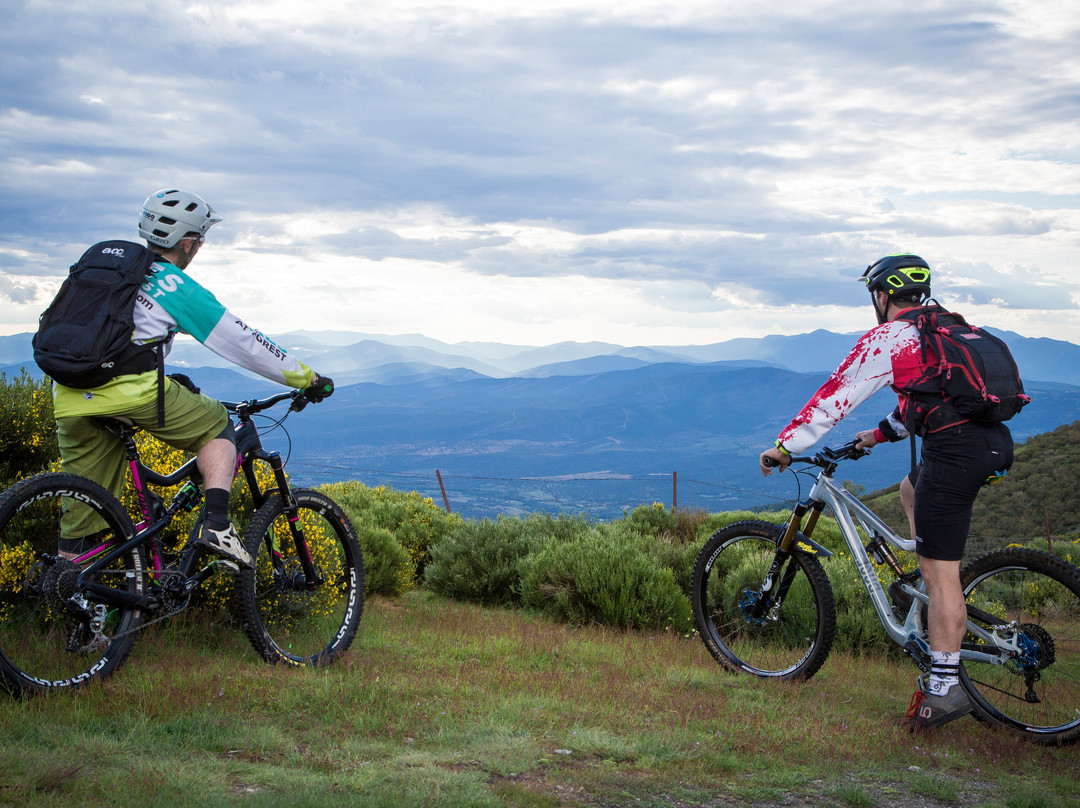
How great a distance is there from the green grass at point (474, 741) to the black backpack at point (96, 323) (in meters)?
1.59

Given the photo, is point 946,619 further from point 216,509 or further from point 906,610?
point 216,509

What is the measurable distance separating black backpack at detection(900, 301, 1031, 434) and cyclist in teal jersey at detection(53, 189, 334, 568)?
3.29 meters

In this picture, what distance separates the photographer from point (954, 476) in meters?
4.62

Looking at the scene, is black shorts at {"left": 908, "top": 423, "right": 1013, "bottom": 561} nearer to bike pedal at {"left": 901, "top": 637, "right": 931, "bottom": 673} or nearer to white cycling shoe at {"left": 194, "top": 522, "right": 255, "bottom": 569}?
bike pedal at {"left": 901, "top": 637, "right": 931, "bottom": 673}

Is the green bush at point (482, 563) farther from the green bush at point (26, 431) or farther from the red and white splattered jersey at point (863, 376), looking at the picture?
the red and white splattered jersey at point (863, 376)

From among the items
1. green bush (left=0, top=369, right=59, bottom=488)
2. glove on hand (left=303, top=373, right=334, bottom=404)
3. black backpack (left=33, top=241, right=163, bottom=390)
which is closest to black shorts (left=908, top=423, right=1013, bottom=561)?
glove on hand (left=303, top=373, right=334, bottom=404)

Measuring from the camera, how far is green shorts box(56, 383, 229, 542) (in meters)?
4.58

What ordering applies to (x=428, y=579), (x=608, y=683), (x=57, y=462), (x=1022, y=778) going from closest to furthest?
(x=1022, y=778)
(x=608, y=683)
(x=57, y=462)
(x=428, y=579)

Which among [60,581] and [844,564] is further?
[844,564]

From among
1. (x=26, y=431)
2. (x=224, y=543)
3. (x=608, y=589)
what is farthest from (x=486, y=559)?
(x=224, y=543)

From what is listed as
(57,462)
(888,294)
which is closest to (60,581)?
(57,462)

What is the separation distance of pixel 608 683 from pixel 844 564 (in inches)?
151

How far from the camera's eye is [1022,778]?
13.9ft

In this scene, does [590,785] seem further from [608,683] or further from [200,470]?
[200,470]
